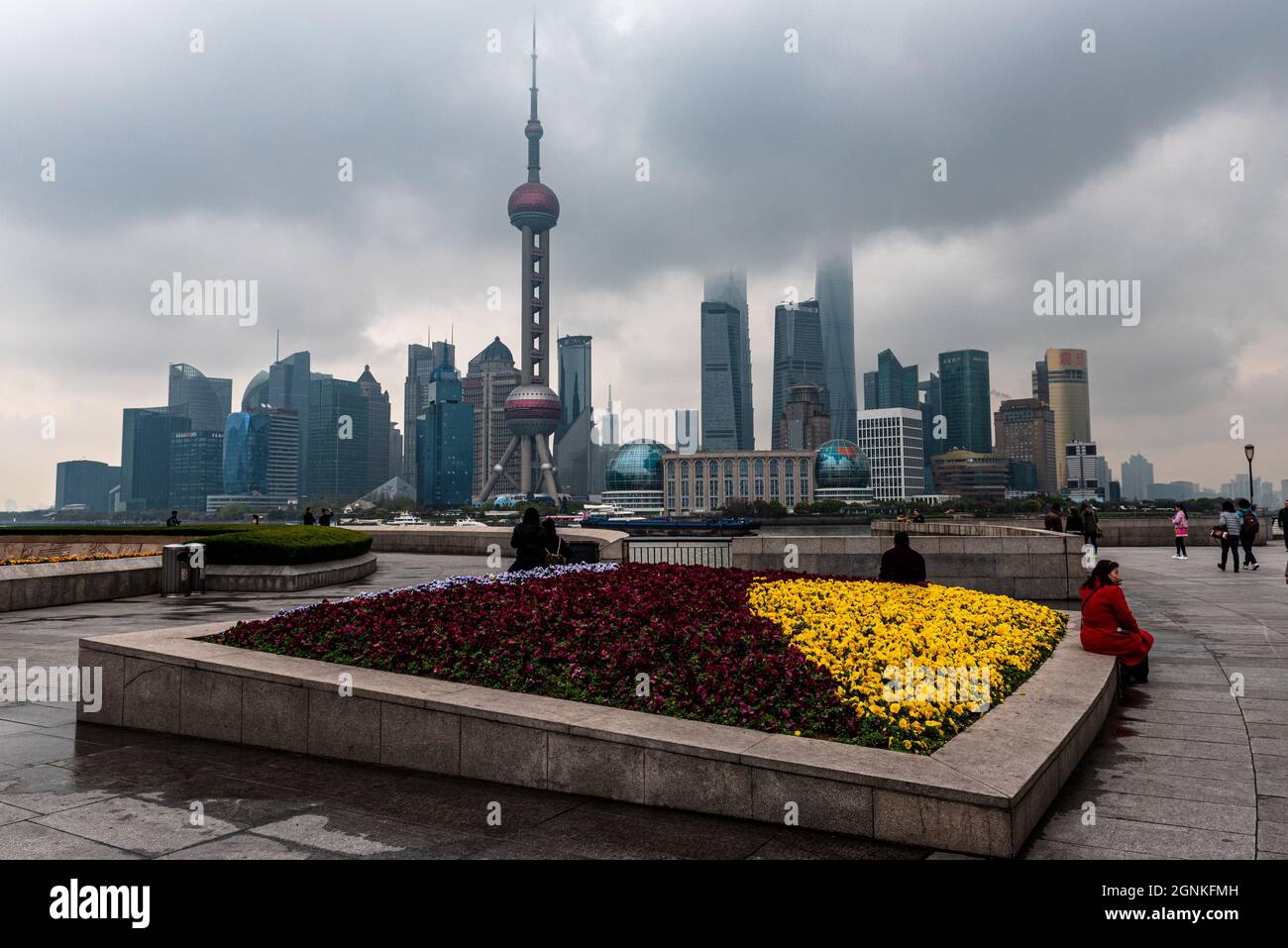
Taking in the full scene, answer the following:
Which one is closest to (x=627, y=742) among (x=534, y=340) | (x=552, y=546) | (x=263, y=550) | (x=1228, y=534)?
(x=552, y=546)

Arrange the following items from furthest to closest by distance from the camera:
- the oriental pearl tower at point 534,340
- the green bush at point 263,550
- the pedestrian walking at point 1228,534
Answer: the oriental pearl tower at point 534,340 < the pedestrian walking at point 1228,534 < the green bush at point 263,550

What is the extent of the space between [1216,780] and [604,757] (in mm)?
4370

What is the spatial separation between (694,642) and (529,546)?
6.50 meters

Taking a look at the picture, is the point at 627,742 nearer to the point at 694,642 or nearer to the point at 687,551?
the point at 694,642

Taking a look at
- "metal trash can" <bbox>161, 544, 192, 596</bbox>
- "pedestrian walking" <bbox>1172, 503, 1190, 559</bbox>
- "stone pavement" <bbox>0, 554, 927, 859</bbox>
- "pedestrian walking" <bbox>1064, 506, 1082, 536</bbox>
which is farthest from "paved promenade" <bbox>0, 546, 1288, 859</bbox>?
"pedestrian walking" <bbox>1172, 503, 1190, 559</bbox>

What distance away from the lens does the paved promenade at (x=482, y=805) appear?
4914 millimetres

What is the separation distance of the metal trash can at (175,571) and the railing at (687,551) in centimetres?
970

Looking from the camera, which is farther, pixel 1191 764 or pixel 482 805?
pixel 1191 764

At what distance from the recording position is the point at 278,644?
8.52 metres

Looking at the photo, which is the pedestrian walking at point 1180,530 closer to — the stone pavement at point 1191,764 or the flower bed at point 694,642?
the stone pavement at point 1191,764

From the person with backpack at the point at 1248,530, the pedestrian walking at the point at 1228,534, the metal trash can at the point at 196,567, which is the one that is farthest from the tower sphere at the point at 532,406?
the person with backpack at the point at 1248,530

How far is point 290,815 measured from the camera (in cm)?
552

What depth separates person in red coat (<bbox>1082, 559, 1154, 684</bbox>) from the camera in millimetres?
8969
